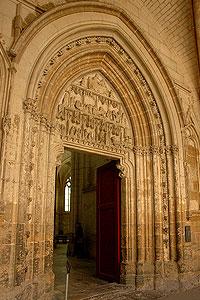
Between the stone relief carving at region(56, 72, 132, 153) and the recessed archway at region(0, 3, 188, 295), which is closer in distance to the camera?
the recessed archway at region(0, 3, 188, 295)

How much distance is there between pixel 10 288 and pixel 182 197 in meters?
4.10

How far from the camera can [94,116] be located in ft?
19.8

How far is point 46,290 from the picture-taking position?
4.36m

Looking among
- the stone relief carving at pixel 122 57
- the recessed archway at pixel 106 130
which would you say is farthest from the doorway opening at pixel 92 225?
the stone relief carving at pixel 122 57

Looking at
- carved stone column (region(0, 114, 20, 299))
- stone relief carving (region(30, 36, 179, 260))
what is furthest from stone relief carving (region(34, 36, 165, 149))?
carved stone column (region(0, 114, 20, 299))

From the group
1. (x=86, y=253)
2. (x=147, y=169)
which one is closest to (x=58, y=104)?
(x=147, y=169)

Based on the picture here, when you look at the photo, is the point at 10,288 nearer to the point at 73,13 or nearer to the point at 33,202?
the point at 33,202

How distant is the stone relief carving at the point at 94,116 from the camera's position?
559 cm

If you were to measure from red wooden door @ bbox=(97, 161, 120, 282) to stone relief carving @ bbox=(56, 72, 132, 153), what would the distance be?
28.2 inches

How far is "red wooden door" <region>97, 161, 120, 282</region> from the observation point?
6203 millimetres

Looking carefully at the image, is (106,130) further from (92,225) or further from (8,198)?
(92,225)

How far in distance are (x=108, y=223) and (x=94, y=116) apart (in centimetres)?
254

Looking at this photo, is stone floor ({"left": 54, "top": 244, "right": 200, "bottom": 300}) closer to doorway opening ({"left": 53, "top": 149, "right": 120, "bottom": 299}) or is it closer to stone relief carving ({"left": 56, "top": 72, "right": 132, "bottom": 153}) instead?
doorway opening ({"left": 53, "top": 149, "right": 120, "bottom": 299})

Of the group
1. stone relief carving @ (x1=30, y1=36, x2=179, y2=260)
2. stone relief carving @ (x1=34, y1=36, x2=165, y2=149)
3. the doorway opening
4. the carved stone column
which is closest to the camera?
the carved stone column
